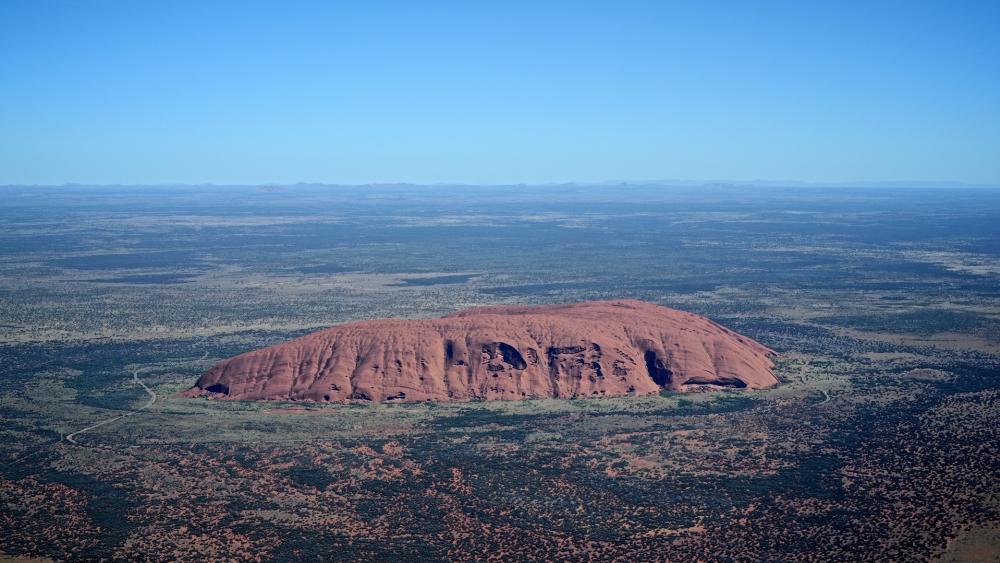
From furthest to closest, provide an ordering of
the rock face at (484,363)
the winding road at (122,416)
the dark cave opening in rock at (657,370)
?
the dark cave opening in rock at (657,370), the rock face at (484,363), the winding road at (122,416)

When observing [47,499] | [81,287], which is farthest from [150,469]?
[81,287]

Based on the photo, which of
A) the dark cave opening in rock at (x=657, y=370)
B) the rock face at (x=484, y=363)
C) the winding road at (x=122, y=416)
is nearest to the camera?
the winding road at (x=122, y=416)

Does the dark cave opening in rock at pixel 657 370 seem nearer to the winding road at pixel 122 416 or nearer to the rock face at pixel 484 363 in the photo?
the rock face at pixel 484 363

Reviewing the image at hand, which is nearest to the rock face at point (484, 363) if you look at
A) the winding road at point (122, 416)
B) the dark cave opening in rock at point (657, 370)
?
the dark cave opening in rock at point (657, 370)

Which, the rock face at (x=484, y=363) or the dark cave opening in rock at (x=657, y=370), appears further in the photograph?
the dark cave opening in rock at (x=657, y=370)

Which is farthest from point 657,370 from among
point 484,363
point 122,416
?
point 122,416

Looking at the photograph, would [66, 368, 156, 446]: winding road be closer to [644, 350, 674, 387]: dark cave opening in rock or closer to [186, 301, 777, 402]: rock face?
[186, 301, 777, 402]: rock face

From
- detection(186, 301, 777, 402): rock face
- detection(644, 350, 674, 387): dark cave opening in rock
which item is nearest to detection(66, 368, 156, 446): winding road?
detection(186, 301, 777, 402): rock face

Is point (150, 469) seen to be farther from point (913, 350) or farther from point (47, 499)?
point (913, 350)

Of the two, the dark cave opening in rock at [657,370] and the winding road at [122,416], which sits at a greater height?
the dark cave opening in rock at [657,370]
